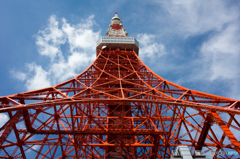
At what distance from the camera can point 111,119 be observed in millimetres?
19297

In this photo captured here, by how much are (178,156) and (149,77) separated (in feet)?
39.3

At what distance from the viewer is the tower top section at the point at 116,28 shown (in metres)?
33.1

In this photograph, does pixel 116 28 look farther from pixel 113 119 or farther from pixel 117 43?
pixel 113 119

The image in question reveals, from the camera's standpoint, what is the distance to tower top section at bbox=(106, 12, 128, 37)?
33.1m

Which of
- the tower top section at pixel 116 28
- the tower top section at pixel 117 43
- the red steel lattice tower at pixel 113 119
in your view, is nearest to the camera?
the red steel lattice tower at pixel 113 119

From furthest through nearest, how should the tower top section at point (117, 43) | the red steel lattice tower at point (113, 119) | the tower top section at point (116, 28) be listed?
the tower top section at point (116, 28) < the tower top section at point (117, 43) < the red steel lattice tower at point (113, 119)

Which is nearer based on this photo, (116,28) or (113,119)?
(113,119)

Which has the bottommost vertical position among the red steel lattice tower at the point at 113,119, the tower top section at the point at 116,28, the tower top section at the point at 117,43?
the red steel lattice tower at the point at 113,119

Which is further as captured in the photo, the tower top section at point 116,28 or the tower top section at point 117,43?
the tower top section at point 116,28

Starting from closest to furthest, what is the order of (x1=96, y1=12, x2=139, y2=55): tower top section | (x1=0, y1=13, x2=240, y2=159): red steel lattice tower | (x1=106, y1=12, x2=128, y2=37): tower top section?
1. (x1=0, y1=13, x2=240, y2=159): red steel lattice tower
2. (x1=96, y1=12, x2=139, y2=55): tower top section
3. (x1=106, y1=12, x2=128, y2=37): tower top section

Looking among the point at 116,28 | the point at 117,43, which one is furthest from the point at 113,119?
the point at 116,28

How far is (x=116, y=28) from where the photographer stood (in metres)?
35.6

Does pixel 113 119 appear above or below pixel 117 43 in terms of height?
below

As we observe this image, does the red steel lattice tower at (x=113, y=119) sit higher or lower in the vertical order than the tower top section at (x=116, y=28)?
lower
